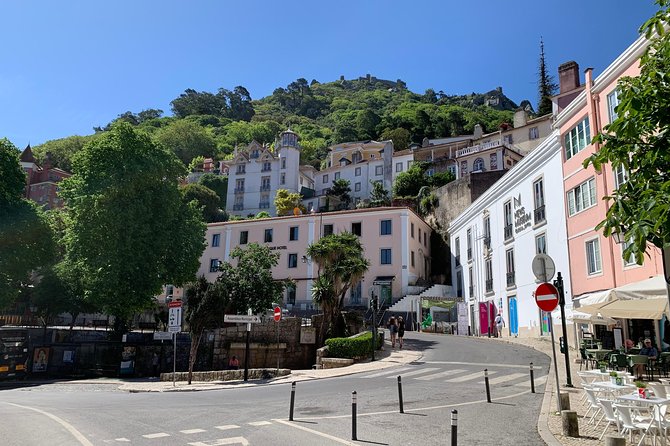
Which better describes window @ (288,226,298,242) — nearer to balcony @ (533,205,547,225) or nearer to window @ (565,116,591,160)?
balcony @ (533,205,547,225)

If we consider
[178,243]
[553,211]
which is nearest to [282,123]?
[178,243]

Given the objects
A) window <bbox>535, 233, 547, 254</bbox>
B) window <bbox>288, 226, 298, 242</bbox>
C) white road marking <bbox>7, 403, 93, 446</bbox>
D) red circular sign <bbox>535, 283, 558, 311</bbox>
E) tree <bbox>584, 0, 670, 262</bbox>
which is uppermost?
window <bbox>288, 226, 298, 242</bbox>

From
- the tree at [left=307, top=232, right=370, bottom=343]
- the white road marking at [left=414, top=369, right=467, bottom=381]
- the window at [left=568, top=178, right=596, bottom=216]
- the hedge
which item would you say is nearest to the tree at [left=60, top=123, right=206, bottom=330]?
the tree at [left=307, top=232, right=370, bottom=343]

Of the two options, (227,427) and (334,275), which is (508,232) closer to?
(334,275)

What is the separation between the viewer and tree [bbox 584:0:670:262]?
18.7 ft

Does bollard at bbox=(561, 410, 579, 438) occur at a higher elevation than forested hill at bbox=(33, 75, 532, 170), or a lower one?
lower

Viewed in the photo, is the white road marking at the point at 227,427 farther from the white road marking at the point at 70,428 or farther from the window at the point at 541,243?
the window at the point at 541,243

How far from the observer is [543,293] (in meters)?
10.0

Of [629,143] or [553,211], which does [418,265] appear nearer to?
[553,211]

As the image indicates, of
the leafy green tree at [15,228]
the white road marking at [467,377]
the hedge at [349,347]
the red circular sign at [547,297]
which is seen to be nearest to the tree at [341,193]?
the leafy green tree at [15,228]

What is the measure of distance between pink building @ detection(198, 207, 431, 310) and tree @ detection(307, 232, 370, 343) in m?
15.6

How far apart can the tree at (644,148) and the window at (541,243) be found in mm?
22361

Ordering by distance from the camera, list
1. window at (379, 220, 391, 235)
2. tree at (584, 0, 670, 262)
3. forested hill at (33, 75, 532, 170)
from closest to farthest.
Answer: tree at (584, 0, 670, 262) < window at (379, 220, 391, 235) < forested hill at (33, 75, 532, 170)

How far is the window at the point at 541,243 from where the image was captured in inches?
1103
